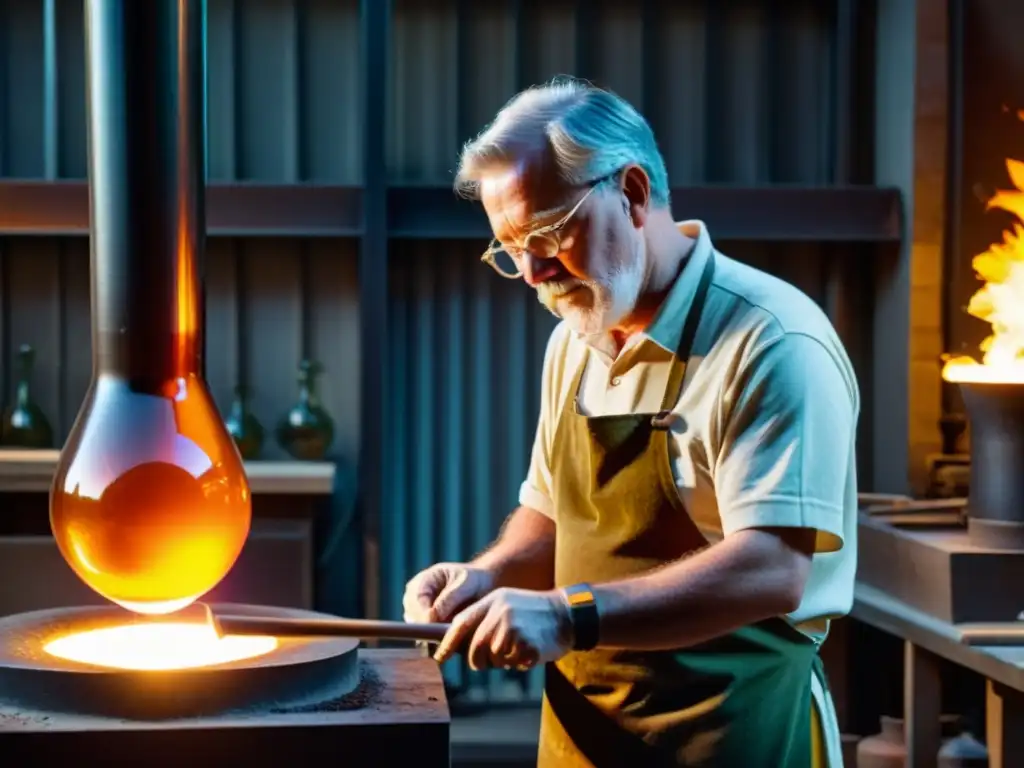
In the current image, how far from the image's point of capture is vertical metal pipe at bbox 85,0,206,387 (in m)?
1.52

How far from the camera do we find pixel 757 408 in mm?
1668

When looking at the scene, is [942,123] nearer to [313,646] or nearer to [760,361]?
[760,361]

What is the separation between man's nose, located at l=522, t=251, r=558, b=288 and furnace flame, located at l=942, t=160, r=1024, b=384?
46.3 inches

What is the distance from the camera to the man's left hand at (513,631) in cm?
156

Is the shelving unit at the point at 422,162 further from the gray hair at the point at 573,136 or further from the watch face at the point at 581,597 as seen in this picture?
the watch face at the point at 581,597

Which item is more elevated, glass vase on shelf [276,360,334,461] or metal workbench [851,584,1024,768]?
glass vase on shelf [276,360,334,461]

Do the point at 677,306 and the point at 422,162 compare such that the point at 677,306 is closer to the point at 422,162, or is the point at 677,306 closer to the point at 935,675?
the point at 935,675

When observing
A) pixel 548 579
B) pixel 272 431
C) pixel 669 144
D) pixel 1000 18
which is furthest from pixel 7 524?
pixel 1000 18

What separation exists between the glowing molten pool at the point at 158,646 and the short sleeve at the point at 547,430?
51 cm

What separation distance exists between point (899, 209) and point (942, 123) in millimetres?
268

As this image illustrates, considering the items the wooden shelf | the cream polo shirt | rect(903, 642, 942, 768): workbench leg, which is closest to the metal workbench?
rect(903, 642, 942, 768): workbench leg

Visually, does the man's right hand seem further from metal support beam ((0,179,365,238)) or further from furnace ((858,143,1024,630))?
metal support beam ((0,179,365,238))

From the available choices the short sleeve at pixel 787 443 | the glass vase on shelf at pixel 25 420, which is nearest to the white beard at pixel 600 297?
the short sleeve at pixel 787 443

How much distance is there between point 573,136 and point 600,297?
23 cm
